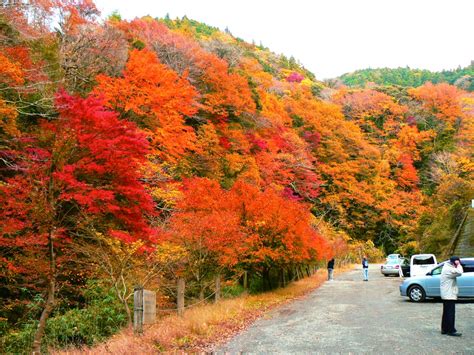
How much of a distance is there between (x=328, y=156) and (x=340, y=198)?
18.2 ft

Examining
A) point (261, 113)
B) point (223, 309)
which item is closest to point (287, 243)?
point (223, 309)

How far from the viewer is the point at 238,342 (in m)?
9.26

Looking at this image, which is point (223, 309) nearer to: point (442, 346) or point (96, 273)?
point (96, 273)

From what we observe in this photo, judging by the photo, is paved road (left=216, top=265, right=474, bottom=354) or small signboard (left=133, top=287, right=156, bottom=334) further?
small signboard (left=133, top=287, right=156, bottom=334)

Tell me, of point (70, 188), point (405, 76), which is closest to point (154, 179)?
point (70, 188)

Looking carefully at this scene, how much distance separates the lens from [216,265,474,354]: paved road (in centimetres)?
820

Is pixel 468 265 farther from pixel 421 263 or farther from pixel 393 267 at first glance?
pixel 393 267

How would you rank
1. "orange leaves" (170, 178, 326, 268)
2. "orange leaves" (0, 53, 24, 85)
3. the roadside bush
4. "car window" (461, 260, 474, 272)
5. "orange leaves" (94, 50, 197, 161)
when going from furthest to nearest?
"orange leaves" (94, 50, 197, 161) → "orange leaves" (170, 178, 326, 268) → "car window" (461, 260, 474, 272) → "orange leaves" (0, 53, 24, 85) → the roadside bush

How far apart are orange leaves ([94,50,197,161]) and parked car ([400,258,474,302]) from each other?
46.9ft

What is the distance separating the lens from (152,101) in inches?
939

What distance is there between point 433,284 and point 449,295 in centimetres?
600

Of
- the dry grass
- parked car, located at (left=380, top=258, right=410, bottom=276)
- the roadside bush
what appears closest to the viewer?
the dry grass

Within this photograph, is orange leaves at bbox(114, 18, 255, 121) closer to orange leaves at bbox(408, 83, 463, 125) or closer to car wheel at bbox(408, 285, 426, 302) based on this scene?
car wheel at bbox(408, 285, 426, 302)

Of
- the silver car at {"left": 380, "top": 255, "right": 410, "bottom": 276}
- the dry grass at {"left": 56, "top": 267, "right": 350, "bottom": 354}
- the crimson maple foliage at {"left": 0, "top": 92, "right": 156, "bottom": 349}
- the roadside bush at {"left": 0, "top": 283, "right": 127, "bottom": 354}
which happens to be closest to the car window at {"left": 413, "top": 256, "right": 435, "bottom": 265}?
the silver car at {"left": 380, "top": 255, "right": 410, "bottom": 276}
